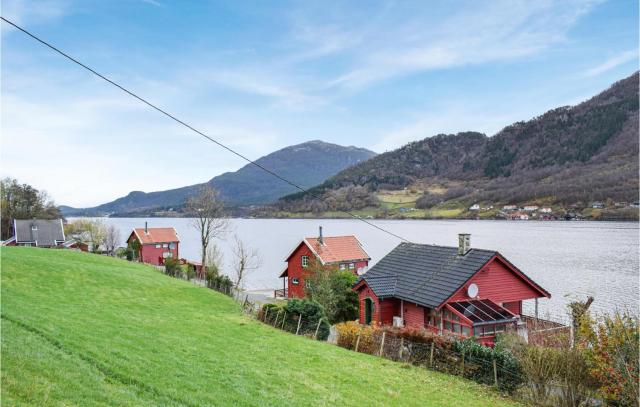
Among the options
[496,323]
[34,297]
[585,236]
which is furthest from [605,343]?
[585,236]

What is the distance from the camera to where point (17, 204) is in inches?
3137

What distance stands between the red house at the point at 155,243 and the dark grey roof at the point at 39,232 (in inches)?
457

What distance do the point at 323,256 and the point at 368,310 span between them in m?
14.8

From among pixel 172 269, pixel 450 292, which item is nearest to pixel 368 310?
pixel 450 292

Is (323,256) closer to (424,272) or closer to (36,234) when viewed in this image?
(424,272)

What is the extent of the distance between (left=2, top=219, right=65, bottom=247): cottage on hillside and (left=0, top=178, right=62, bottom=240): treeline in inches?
446

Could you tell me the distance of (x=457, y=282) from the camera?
2469cm

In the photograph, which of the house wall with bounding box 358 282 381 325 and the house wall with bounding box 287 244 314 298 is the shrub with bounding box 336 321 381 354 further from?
the house wall with bounding box 287 244 314 298

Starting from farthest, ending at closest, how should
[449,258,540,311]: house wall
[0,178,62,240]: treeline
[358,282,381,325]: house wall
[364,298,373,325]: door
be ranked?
[0,178,62,240]: treeline → [364,298,373,325]: door → [358,282,381,325]: house wall → [449,258,540,311]: house wall

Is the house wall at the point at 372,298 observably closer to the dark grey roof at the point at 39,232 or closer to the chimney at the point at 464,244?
the chimney at the point at 464,244

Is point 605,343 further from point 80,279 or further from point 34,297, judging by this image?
point 80,279

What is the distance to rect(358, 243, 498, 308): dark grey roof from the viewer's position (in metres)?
25.0

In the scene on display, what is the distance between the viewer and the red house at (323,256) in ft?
148

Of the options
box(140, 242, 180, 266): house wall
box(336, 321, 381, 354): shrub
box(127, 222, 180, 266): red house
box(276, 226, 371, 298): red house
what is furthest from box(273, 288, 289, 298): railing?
box(336, 321, 381, 354): shrub
